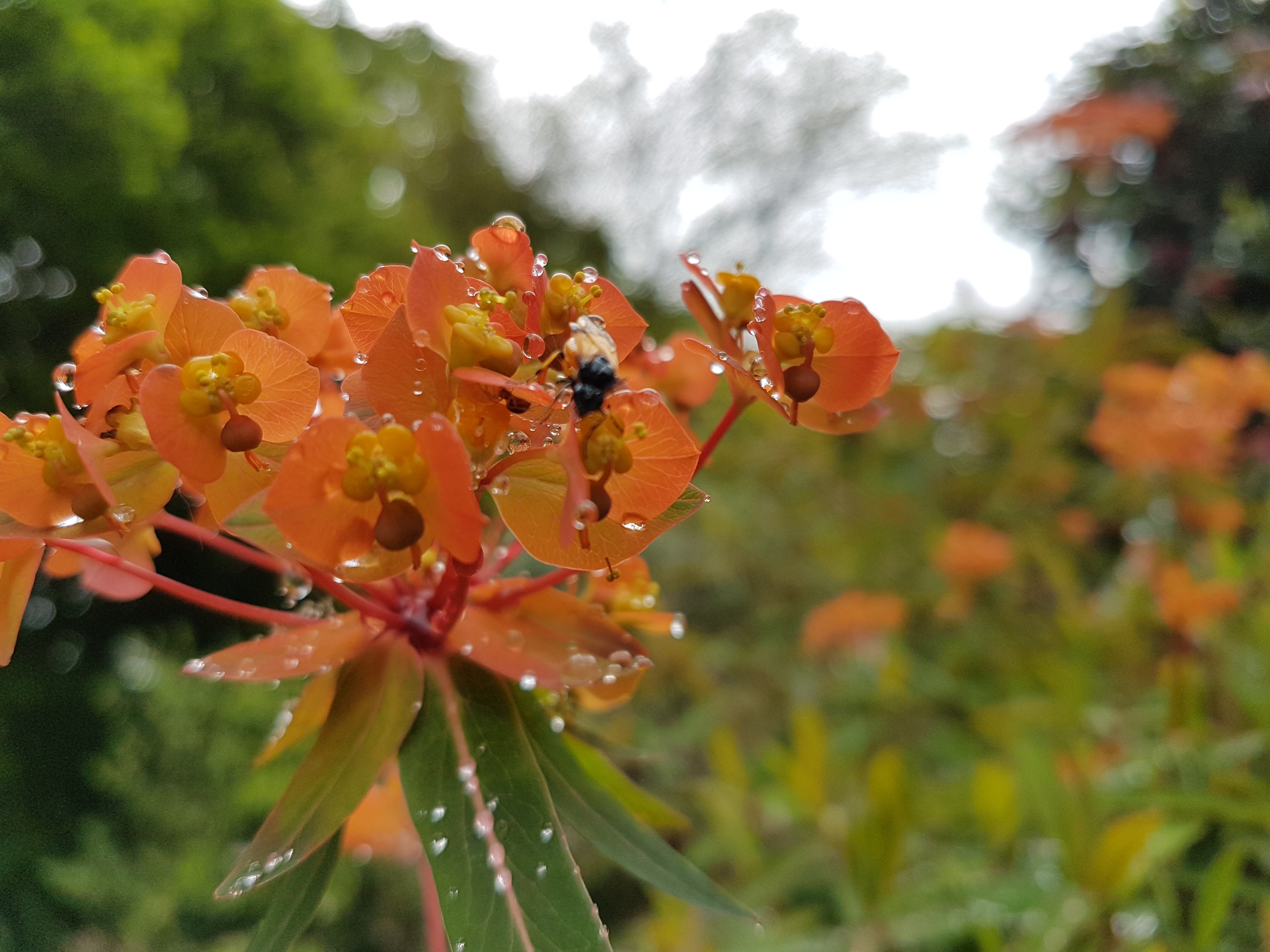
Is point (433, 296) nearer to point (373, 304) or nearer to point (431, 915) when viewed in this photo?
point (373, 304)

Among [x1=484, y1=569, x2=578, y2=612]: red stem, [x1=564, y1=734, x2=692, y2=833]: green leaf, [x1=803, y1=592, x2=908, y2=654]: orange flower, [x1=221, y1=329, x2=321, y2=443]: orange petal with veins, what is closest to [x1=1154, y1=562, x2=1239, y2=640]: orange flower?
[x1=803, y1=592, x2=908, y2=654]: orange flower

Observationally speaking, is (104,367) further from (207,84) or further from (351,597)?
(207,84)

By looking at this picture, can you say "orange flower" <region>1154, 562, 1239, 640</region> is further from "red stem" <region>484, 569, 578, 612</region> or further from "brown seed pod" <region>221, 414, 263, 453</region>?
"brown seed pod" <region>221, 414, 263, 453</region>

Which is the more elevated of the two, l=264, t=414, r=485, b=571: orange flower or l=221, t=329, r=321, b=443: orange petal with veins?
l=221, t=329, r=321, b=443: orange petal with veins

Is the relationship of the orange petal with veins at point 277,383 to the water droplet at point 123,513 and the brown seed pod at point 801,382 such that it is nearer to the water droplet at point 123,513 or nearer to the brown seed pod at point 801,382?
the water droplet at point 123,513

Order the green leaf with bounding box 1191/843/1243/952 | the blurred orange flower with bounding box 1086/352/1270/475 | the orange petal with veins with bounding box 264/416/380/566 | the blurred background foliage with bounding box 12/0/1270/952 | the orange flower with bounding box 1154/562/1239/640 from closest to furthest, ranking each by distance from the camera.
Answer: the orange petal with veins with bounding box 264/416/380/566 < the green leaf with bounding box 1191/843/1243/952 < the blurred background foliage with bounding box 12/0/1270/952 < the orange flower with bounding box 1154/562/1239/640 < the blurred orange flower with bounding box 1086/352/1270/475

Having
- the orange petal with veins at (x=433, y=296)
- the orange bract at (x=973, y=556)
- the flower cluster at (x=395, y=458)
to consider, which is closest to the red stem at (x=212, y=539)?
the flower cluster at (x=395, y=458)
